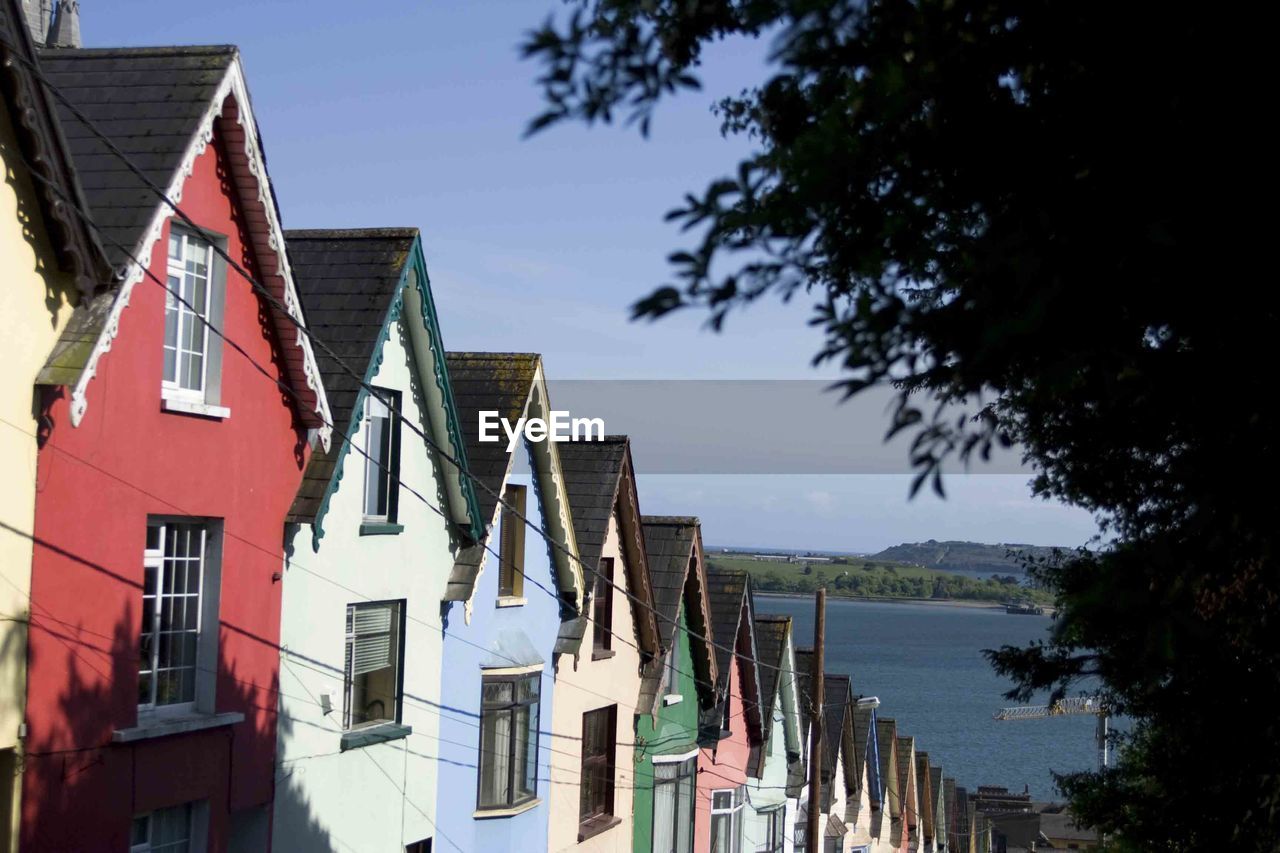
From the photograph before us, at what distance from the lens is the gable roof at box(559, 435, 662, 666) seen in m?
26.6

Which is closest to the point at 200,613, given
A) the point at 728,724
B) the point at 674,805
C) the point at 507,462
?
the point at 507,462

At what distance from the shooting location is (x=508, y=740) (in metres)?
23.6

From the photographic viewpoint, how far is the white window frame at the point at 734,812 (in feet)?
112

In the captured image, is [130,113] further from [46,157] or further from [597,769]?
[597,769]

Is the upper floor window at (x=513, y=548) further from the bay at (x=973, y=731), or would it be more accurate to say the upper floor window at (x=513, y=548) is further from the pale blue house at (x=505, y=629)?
the bay at (x=973, y=731)

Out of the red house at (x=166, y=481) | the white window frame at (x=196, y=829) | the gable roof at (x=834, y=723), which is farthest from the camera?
the gable roof at (x=834, y=723)

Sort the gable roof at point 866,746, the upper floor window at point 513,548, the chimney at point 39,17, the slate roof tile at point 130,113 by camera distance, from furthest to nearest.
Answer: the gable roof at point 866,746 → the upper floor window at point 513,548 → the chimney at point 39,17 → the slate roof tile at point 130,113

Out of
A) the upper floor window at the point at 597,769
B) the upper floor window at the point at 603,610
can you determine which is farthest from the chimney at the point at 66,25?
the upper floor window at the point at 597,769

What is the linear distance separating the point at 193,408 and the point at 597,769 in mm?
14158

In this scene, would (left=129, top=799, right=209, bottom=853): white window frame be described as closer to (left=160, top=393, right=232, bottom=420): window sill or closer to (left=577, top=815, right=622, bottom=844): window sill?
(left=160, top=393, right=232, bottom=420): window sill

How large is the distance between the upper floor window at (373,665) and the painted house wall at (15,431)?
6206mm

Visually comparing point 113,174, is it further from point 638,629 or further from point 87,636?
point 638,629

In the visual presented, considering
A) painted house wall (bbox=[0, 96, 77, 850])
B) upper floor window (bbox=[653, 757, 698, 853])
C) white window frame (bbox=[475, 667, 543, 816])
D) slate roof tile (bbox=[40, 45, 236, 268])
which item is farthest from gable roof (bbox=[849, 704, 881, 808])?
painted house wall (bbox=[0, 96, 77, 850])

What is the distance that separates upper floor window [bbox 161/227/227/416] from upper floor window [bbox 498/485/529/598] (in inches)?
314
